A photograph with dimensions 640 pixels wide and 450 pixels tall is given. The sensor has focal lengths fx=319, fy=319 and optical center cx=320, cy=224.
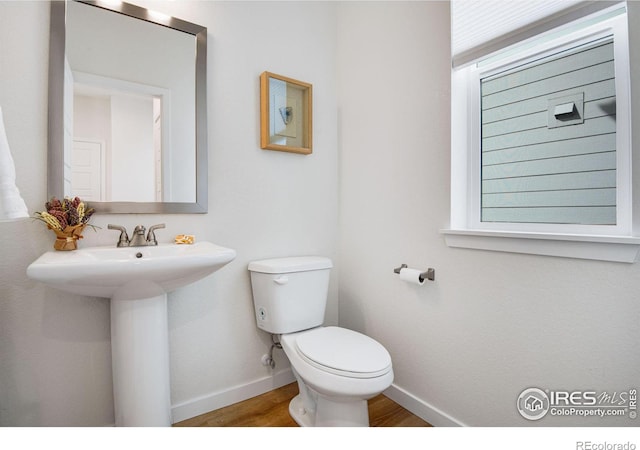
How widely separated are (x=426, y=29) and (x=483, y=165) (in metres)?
0.70

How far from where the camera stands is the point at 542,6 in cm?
114

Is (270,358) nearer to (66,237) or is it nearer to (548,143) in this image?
(66,237)

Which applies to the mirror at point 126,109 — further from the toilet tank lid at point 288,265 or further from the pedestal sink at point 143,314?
the toilet tank lid at point 288,265

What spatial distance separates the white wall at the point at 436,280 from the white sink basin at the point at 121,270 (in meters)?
0.91

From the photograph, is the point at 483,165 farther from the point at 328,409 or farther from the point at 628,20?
the point at 328,409

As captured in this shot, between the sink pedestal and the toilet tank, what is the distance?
19.5 inches

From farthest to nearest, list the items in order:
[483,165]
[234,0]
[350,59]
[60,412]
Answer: [350,59], [234,0], [483,165], [60,412]

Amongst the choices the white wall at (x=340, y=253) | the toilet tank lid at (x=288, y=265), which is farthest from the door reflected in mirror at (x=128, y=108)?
the toilet tank lid at (x=288, y=265)

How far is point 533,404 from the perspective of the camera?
1.17 m

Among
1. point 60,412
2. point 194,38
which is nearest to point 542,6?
point 194,38

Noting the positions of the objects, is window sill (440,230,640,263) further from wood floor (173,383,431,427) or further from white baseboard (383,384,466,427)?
wood floor (173,383,431,427)

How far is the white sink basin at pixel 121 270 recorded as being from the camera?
38.0 inches

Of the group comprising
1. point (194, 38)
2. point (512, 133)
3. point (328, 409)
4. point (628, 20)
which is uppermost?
point (194, 38)

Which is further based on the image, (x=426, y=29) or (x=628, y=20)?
(x=426, y=29)
